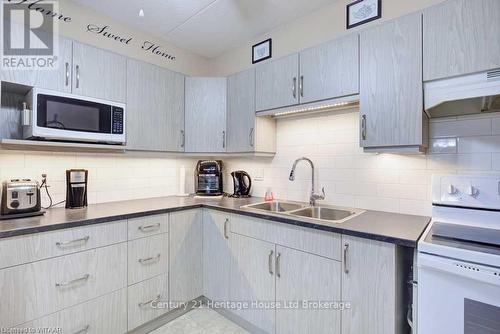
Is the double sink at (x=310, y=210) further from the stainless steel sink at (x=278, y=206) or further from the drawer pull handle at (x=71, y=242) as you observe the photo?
the drawer pull handle at (x=71, y=242)

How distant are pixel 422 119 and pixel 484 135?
37 cm

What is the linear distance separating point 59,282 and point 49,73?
1295 millimetres

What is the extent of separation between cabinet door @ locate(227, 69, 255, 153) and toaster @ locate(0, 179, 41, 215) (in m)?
1.48

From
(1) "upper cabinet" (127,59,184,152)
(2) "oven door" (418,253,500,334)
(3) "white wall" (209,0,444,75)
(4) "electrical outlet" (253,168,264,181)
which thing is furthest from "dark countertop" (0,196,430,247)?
(3) "white wall" (209,0,444,75)

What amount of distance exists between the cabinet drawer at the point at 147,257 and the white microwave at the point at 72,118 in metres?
0.79

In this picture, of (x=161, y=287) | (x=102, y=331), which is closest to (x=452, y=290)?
(x=161, y=287)

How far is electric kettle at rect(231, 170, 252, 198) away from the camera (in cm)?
257

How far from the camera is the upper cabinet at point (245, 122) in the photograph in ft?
7.47

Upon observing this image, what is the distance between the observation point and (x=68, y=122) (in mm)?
1683

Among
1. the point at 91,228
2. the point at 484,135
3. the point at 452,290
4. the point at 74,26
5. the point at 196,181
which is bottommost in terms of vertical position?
the point at 452,290

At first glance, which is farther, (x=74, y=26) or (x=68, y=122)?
(x=74, y=26)

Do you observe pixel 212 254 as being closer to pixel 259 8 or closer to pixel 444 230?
pixel 444 230

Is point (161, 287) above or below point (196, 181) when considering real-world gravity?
below

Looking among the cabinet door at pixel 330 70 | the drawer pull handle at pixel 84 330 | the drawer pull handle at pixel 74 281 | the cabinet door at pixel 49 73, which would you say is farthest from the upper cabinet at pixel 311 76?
the drawer pull handle at pixel 84 330
